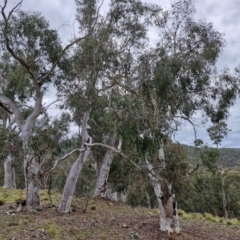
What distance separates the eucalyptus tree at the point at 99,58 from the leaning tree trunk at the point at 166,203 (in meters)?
1.87

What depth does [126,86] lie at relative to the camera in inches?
318

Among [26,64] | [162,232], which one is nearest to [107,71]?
[26,64]

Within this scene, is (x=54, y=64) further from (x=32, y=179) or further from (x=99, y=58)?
(x=32, y=179)

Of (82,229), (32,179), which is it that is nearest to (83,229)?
(82,229)

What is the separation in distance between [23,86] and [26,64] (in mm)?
1655

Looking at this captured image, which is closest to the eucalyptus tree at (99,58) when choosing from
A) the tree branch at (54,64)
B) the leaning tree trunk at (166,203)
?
the tree branch at (54,64)

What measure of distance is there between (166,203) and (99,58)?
4.86 meters

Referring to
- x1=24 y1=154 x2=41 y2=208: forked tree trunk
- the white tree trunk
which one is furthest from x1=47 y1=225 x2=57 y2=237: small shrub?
the white tree trunk

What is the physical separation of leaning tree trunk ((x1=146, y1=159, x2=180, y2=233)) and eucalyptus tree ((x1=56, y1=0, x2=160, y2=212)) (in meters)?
1.87

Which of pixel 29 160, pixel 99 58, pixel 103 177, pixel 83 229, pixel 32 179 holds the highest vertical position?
pixel 99 58

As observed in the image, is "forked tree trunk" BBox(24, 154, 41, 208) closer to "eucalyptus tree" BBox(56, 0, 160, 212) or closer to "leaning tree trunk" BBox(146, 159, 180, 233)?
"eucalyptus tree" BBox(56, 0, 160, 212)

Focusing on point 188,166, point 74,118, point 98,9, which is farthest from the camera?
point 74,118

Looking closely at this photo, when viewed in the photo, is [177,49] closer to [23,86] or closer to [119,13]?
[119,13]

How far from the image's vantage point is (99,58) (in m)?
9.97
